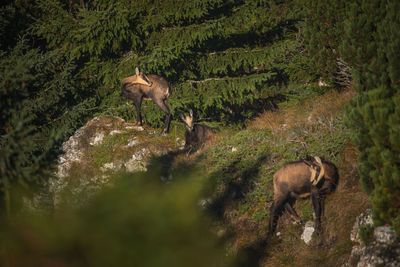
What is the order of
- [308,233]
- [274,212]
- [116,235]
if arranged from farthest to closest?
[274,212], [308,233], [116,235]

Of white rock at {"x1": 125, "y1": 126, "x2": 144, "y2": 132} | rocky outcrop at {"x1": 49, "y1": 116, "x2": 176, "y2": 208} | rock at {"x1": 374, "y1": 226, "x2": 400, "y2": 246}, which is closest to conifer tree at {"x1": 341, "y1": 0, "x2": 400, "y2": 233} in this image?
rock at {"x1": 374, "y1": 226, "x2": 400, "y2": 246}

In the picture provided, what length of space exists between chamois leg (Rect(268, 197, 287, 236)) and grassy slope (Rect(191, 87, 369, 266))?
15cm

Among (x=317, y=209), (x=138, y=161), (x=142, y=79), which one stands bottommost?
(x=138, y=161)

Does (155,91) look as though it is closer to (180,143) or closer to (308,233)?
(180,143)

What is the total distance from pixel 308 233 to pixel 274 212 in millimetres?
676

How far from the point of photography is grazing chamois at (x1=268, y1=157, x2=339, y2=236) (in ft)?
21.4

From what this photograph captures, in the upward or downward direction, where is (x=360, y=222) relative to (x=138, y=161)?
upward

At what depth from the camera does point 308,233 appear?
6703mm

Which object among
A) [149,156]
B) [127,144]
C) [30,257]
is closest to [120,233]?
[30,257]

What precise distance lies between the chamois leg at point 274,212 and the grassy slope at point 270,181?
146 mm

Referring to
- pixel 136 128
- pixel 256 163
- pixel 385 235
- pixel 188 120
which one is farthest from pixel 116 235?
pixel 136 128

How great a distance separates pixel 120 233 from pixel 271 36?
41.3 feet

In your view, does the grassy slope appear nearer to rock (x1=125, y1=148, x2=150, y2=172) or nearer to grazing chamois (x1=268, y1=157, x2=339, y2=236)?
grazing chamois (x1=268, y1=157, x2=339, y2=236)

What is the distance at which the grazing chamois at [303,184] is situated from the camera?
21.4ft
